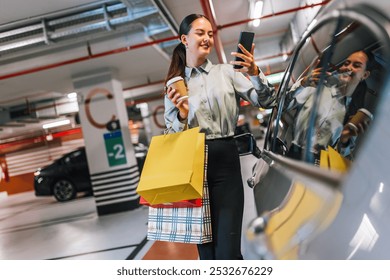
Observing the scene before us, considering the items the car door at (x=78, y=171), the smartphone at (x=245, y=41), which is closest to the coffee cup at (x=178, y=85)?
the smartphone at (x=245, y=41)

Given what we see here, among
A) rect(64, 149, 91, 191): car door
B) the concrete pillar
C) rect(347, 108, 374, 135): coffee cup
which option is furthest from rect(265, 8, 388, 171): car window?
rect(64, 149, 91, 191): car door

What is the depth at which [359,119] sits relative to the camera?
445mm

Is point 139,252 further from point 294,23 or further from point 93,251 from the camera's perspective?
point 294,23

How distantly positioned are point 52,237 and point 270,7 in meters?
2.81

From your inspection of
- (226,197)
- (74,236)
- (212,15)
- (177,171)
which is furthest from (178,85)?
(74,236)

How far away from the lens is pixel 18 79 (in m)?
2.09

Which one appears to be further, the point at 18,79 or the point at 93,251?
the point at 93,251

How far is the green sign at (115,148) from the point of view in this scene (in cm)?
489

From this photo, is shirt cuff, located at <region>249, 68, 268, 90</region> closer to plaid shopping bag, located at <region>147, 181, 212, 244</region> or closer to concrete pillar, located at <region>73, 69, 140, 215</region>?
plaid shopping bag, located at <region>147, 181, 212, 244</region>

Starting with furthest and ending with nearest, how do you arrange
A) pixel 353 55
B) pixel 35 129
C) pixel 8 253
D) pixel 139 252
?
pixel 139 252 → pixel 8 253 → pixel 35 129 → pixel 353 55

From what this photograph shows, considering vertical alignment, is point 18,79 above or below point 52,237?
above

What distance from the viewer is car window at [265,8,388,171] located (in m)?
0.44

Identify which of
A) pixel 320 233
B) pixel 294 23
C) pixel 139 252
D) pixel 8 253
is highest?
pixel 294 23
